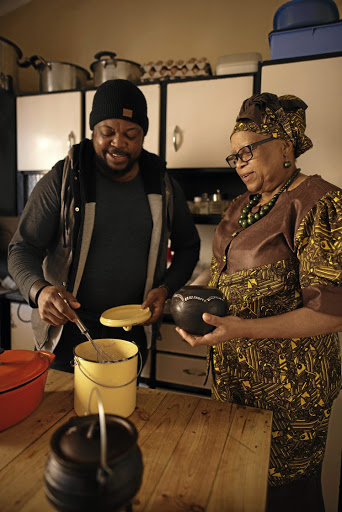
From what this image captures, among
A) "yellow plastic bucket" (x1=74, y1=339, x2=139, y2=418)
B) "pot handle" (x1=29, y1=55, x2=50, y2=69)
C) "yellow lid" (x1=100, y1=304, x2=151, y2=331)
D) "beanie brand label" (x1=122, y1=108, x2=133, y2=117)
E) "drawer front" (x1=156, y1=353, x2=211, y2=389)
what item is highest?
"pot handle" (x1=29, y1=55, x2=50, y2=69)

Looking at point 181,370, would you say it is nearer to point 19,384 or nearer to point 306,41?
point 19,384

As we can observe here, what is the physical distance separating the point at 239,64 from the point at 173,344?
1.62 meters

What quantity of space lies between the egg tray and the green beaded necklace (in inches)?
51.9

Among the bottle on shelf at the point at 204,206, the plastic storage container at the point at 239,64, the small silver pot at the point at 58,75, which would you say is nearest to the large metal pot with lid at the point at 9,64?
the small silver pot at the point at 58,75

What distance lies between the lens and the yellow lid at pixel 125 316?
1.08 m

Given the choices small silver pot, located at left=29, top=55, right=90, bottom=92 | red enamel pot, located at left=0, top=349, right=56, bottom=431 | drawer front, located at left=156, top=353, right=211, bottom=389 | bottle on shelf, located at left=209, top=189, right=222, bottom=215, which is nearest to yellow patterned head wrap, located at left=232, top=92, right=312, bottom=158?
red enamel pot, located at left=0, top=349, right=56, bottom=431

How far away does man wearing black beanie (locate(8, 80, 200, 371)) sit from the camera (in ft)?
4.50

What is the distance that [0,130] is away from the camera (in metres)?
2.50

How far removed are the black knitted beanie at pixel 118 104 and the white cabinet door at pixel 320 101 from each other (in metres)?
0.88

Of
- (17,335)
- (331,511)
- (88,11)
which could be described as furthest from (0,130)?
(331,511)

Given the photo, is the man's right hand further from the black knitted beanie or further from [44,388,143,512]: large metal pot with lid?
the black knitted beanie

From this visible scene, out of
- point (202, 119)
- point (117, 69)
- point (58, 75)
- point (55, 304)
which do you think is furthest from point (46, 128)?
point (55, 304)

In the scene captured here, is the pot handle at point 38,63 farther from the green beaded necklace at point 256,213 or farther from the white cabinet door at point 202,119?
the green beaded necklace at point 256,213

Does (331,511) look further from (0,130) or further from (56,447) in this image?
(0,130)
